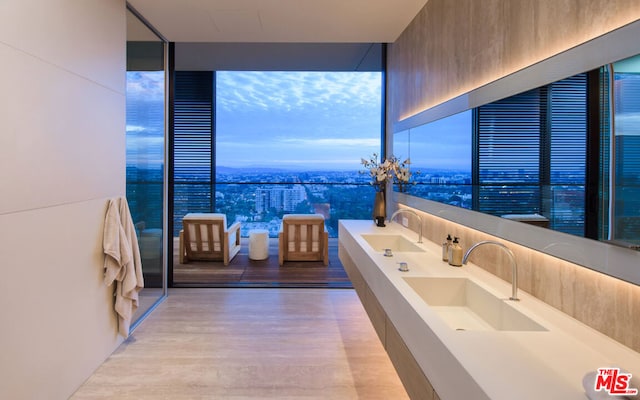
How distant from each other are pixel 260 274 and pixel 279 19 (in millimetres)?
3056

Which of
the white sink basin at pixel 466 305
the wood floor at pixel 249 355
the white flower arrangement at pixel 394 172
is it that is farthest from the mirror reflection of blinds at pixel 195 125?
the white sink basin at pixel 466 305

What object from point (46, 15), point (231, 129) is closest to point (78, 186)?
point (46, 15)

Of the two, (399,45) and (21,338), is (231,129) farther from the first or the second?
(21,338)

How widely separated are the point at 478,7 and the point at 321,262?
3.88 metres

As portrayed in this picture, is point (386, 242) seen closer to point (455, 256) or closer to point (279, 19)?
point (455, 256)

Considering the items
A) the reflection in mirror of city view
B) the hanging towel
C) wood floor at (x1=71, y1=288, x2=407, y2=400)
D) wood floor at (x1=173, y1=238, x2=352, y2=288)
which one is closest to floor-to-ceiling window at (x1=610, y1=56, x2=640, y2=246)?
the reflection in mirror of city view

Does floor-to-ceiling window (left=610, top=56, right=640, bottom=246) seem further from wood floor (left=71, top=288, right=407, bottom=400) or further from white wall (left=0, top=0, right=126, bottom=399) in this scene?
white wall (left=0, top=0, right=126, bottom=399)

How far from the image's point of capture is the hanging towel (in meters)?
2.52

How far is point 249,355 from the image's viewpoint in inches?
104

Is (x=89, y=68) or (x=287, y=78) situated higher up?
(x=287, y=78)

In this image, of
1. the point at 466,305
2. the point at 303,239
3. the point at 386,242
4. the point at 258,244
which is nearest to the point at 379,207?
the point at 386,242

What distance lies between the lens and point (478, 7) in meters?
1.96

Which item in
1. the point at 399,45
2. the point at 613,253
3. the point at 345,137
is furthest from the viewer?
the point at 345,137

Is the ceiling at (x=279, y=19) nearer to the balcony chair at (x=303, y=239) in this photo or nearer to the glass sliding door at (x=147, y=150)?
the glass sliding door at (x=147, y=150)
